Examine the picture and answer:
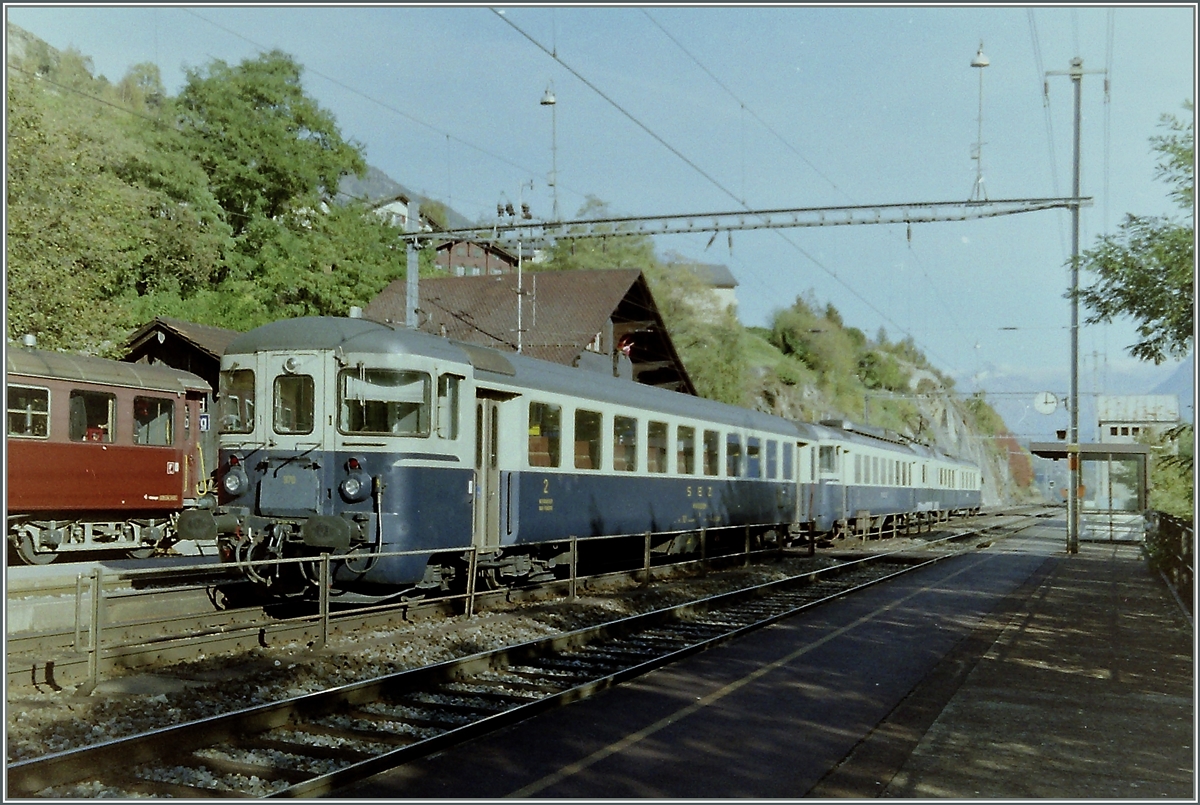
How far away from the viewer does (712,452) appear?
21938mm

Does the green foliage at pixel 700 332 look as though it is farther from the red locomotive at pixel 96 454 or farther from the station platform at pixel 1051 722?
the station platform at pixel 1051 722

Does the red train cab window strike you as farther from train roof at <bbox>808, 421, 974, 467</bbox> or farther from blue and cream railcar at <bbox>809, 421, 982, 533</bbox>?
train roof at <bbox>808, 421, 974, 467</bbox>

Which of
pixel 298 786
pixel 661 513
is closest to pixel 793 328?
pixel 661 513

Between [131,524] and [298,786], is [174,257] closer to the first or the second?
[131,524]

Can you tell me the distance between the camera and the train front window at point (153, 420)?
72.0 ft

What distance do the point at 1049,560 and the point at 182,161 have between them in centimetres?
3274

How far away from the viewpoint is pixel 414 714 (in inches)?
340

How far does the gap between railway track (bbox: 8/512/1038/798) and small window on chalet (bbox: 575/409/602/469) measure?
4248 mm

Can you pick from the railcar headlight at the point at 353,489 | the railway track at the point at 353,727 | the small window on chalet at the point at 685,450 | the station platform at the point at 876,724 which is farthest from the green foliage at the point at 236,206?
the station platform at the point at 876,724

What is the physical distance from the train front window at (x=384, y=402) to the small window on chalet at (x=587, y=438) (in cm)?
390

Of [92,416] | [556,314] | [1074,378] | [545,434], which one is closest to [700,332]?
[556,314]

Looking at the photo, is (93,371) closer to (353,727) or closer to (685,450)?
(685,450)

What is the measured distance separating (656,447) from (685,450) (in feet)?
4.72

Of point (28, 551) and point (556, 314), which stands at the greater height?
point (556, 314)
